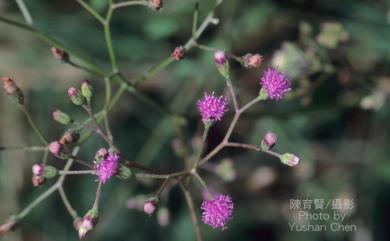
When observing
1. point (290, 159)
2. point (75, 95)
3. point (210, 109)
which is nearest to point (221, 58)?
point (210, 109)

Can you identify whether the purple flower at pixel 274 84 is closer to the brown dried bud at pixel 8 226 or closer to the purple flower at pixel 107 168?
the purple flower at pixel 107 168

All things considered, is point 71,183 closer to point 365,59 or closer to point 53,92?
point 53,92

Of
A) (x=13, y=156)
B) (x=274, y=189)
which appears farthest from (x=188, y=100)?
(x=13, y=156)

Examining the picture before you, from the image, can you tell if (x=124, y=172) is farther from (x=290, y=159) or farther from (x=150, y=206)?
(x=290, y=159)

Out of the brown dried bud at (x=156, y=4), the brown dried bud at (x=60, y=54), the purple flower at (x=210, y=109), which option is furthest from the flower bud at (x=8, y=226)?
the brown dried bud at (x=156, y=4)

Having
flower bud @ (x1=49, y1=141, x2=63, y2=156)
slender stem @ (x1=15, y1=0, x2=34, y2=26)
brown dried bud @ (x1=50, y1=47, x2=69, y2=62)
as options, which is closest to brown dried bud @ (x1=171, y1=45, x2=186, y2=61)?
brown dried bud @ (x1=50, y1=47, x2=69, y2=62)

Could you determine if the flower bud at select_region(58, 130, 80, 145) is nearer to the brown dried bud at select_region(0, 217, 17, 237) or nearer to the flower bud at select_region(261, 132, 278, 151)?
the brown dried bud at select_region(0, 217, 17, 237)
